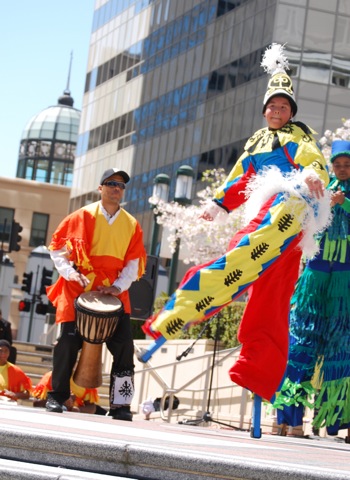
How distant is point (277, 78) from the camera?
8578mm

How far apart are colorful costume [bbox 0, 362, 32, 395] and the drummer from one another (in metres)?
5.46

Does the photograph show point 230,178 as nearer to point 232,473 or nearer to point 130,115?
point 232,473

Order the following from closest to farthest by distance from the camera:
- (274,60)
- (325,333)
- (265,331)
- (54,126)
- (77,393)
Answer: (265,331)
(274,60)
(325,333)
(77,393)
(54,126)

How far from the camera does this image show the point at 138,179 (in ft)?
190

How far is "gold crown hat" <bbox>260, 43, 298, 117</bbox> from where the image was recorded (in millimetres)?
8453

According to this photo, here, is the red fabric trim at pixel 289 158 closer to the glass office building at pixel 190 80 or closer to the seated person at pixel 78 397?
the seated person at pixel 78 397

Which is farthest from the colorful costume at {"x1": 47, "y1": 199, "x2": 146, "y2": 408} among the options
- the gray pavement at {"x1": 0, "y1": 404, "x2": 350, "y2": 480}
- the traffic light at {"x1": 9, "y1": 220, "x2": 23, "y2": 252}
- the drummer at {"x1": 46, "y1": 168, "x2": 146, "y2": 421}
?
the traffic light at {"x1": 9, "y1": 220, "x2": 23, "y2": 252}

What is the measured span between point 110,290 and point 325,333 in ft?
6.08

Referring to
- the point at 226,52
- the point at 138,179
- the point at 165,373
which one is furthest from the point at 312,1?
the point at 165,373

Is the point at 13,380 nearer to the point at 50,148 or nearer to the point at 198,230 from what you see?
the point at 198,230

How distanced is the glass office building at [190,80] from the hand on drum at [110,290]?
34.9 meters

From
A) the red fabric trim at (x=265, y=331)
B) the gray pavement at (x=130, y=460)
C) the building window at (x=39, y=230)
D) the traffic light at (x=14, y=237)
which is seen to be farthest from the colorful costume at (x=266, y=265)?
the building window at (x=39, y=230)

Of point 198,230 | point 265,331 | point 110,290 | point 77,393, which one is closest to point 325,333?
point 265,331

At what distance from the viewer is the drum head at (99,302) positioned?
845cm
